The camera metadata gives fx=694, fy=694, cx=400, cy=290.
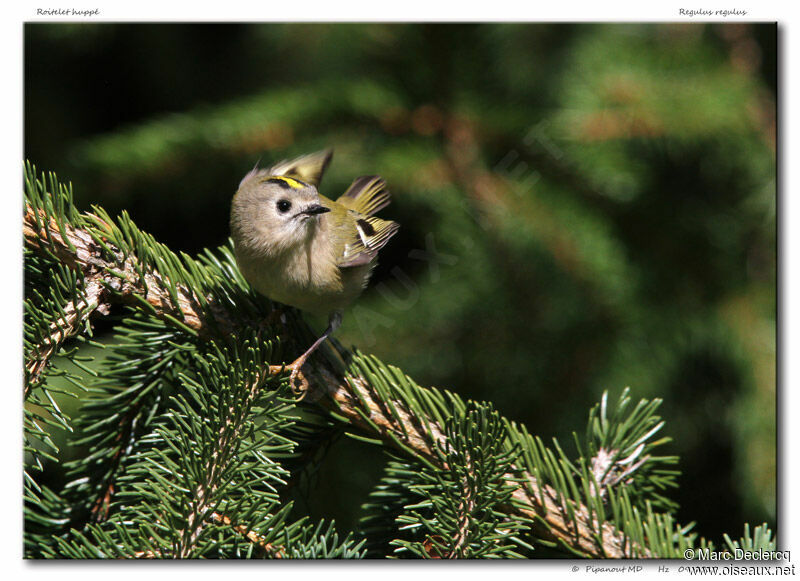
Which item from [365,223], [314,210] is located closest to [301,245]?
[314,210]

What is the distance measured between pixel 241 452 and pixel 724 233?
1816 mm

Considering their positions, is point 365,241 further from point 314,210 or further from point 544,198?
point 544,198

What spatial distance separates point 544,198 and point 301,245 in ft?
3.17

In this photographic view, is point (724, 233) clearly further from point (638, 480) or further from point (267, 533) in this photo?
point (267, 533)

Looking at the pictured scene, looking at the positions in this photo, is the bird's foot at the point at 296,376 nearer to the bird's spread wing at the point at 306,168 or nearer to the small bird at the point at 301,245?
the small bird at the point at 301,245

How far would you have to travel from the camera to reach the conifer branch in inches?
48.7

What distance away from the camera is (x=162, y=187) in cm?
232

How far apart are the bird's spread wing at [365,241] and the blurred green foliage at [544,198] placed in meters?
0.34

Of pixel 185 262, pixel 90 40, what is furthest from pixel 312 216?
pixel 90 40

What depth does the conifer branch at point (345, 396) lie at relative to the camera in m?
1.24

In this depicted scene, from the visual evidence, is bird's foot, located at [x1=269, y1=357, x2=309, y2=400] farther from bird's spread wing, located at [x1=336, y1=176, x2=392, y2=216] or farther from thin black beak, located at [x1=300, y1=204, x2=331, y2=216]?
bird's spread wing, located at [x1=336, y1=176, x2=392, y2=216]

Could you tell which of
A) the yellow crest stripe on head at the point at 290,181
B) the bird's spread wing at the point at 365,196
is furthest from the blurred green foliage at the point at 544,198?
the yellow crest stripe on head at the point at 290,181

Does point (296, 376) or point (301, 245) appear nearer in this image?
point (296, 376)

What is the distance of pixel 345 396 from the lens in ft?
4.33
